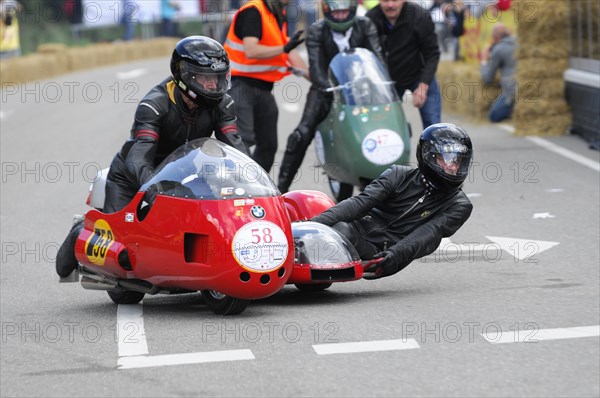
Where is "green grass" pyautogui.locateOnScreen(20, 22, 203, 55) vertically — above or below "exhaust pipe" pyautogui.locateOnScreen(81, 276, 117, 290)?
below

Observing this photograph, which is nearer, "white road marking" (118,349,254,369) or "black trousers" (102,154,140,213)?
"white road marking" (118,349,254,369)

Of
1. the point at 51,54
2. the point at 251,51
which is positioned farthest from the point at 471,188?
the point at 51,54

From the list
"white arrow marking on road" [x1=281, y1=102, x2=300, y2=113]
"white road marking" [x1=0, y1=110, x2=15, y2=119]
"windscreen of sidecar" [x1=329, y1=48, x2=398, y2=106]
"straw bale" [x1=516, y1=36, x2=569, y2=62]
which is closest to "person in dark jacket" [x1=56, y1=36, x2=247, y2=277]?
"windscreen of sidecar" [x1=329, y1=48, x2=398, y2=106]

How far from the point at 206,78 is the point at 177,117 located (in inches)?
15.1

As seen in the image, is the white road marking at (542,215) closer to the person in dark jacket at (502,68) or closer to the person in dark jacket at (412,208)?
the person in dark jacket at (412,208)

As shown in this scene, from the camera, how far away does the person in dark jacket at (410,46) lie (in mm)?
12914

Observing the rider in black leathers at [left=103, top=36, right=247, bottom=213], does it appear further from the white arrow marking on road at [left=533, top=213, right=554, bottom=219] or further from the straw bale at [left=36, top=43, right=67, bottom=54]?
the straw bale at [left=36, top=43, right=67, bottom=54]

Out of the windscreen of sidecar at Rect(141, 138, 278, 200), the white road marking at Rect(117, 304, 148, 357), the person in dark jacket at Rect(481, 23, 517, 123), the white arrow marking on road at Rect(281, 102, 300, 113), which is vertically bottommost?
the white arrow marking on road at Rect(281, 102, 300, 113)

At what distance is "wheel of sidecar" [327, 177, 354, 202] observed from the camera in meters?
12.4

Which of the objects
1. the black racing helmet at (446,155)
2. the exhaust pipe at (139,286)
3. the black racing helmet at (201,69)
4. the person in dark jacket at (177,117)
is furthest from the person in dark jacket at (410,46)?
the exhaust pipe at (139,286)

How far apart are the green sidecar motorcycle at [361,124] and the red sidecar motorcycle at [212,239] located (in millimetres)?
3434

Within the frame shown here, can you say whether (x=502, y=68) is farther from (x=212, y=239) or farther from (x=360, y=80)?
(x=212, y=239)

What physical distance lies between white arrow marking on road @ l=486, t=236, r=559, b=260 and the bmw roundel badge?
9.32 ft

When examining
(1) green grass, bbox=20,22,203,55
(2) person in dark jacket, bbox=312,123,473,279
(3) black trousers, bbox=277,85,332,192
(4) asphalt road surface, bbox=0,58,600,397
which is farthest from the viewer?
(1) green grass, bbox=20,22,203,55
